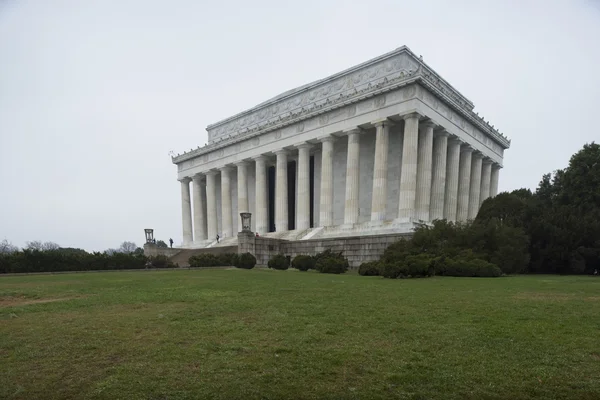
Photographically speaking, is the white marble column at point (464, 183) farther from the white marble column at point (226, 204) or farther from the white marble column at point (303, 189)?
the white marble column at point (226, 204)

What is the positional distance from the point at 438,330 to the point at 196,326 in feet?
15.7

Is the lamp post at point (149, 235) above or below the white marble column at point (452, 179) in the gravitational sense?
below

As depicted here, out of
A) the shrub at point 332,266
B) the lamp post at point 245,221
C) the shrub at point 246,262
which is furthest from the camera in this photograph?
the lamp post at point 245,221

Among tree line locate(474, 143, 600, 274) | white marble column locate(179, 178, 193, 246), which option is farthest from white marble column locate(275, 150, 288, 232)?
tree line locate(474, 143, 600, 274)

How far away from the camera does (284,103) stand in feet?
174

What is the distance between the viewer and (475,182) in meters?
48.7

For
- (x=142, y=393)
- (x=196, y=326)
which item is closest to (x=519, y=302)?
(x=196, y=326)

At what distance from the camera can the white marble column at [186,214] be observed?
62.9 m

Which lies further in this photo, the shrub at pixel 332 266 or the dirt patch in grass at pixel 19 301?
the shrub at pixel 332 266

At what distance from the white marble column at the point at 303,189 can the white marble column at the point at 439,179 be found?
14.0 metres

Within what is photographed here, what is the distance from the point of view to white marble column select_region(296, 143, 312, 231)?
45531mm

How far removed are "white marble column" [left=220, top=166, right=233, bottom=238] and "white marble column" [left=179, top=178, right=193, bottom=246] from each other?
337 inches

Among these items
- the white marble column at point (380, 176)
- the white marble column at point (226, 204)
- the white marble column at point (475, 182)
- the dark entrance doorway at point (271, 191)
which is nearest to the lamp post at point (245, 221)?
the white marble column at point (380, 176)

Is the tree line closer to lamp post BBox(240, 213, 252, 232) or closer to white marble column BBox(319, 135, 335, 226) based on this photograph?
white marble column BBox(319, 135, 335, 226)
